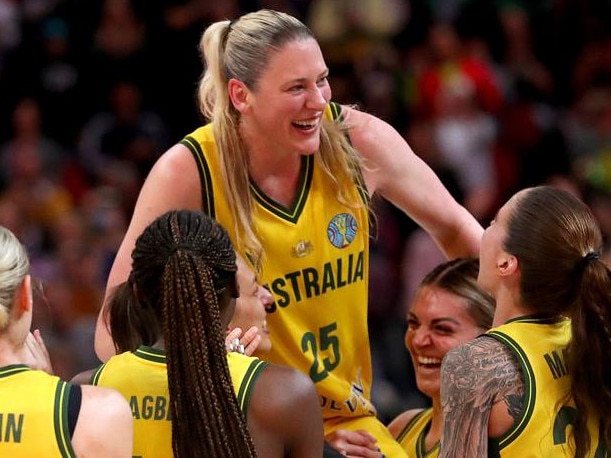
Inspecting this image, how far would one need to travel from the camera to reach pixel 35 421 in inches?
116

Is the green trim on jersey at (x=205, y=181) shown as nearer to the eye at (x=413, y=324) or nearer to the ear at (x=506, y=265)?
the eye at (x=413, y=324)

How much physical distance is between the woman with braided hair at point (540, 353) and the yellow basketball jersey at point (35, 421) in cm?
103

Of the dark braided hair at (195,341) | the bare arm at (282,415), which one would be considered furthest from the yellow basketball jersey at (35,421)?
the bare arm at (282,415)

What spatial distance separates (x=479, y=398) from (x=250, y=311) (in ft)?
2.35

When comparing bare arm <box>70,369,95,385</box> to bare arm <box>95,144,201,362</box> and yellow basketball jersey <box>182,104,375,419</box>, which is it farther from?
yellow basketball jersey <box>182,104,375,419</box>

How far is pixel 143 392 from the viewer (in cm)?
317

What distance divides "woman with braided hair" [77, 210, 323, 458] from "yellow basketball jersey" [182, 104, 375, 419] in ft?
3.28

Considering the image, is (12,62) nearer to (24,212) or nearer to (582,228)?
(24,212)

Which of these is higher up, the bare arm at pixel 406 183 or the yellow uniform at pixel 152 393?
the bare arm at pixel 406 183

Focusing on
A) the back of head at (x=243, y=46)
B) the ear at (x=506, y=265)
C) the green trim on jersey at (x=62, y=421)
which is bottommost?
the green trim on jersey at (x=62, y=421)

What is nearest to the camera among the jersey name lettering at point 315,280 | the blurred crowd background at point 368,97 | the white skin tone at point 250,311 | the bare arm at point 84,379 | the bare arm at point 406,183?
the bare arm at point 84,379

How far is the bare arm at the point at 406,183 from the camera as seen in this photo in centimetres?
439

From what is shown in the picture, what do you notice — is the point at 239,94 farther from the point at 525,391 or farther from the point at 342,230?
the point at 525,391

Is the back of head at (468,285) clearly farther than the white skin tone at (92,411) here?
Yes
